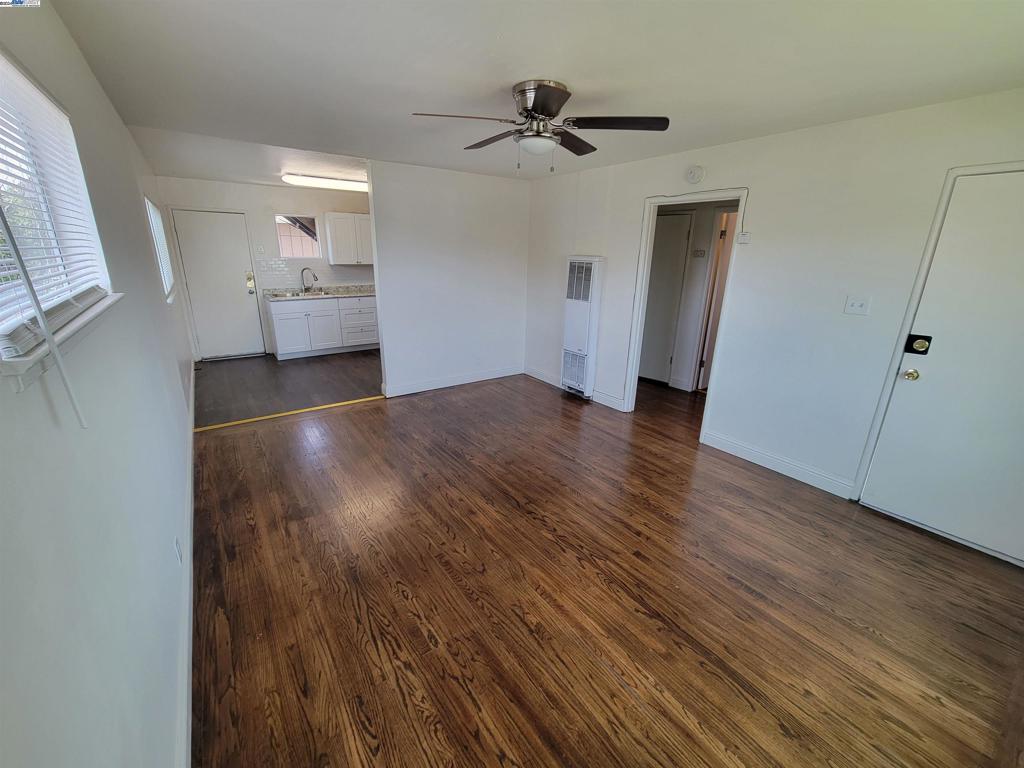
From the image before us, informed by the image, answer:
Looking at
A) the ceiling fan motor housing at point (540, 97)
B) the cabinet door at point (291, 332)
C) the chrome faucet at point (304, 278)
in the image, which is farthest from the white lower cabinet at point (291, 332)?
the ceiling fan motor housing at point (540, 97)

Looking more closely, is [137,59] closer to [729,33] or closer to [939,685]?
[729,33]

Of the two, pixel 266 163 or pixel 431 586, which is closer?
pixel 431 586

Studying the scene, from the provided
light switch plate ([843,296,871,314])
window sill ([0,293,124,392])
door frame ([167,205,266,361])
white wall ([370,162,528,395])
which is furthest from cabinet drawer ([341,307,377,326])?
light switch plate ([843,296,871,314])

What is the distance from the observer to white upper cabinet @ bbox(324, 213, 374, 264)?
597 cm

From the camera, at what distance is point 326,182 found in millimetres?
5215

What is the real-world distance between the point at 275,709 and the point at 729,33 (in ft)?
10.1

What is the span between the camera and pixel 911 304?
2.44 meters

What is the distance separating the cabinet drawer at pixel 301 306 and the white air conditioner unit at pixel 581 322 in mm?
3596

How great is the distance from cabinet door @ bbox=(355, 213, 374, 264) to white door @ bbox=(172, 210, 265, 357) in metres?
1.46

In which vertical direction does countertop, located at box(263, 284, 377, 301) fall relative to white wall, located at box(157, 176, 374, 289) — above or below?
below

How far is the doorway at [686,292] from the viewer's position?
4590mm

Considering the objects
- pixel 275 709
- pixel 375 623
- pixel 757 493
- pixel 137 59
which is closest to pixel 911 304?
pixel 757 493

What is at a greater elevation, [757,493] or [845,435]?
[845,435]

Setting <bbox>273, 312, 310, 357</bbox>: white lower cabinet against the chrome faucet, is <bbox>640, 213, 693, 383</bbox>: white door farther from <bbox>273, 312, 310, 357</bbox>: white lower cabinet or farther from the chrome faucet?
the chrome faucet
